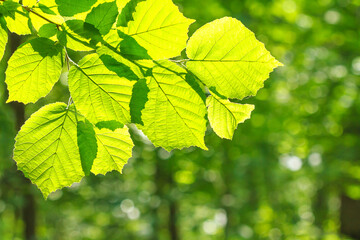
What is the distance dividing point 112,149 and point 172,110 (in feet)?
0.48

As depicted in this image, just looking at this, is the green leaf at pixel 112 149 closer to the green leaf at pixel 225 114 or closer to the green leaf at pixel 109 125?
the green leaf at pixel 109 125

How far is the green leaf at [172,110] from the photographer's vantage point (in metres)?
0.52

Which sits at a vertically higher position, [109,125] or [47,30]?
[47,30]

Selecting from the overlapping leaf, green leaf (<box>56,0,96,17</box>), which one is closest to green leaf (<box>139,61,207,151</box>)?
green leaf (<box>56,0,96,17</box>)

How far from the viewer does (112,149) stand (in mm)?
618

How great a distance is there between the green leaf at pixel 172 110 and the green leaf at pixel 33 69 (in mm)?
159

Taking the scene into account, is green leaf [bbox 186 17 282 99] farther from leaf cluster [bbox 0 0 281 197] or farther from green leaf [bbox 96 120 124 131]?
green leaf [bbox 96 120 124 131]

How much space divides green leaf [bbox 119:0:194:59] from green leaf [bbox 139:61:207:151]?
0.9 inches

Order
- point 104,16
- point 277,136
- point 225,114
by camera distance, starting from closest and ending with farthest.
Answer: point 104,16 < point 225,114 < point 277,136

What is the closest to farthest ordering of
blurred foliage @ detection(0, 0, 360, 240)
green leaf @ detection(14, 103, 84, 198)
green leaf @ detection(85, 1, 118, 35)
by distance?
green leaf @ detection(85, 1, 118, 35) < green leaf @ detection(14, 103, 84, 198) < blurred foliage @ detection(0, 0, 360, 240)

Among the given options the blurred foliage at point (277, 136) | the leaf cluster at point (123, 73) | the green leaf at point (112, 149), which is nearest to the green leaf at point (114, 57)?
the leaf cluster at point (123, 73)

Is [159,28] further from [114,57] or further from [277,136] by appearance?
[277,136]

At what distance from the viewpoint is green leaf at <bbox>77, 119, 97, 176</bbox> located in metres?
0.58

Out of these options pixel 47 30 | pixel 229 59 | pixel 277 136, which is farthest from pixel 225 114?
pixel 277 136
